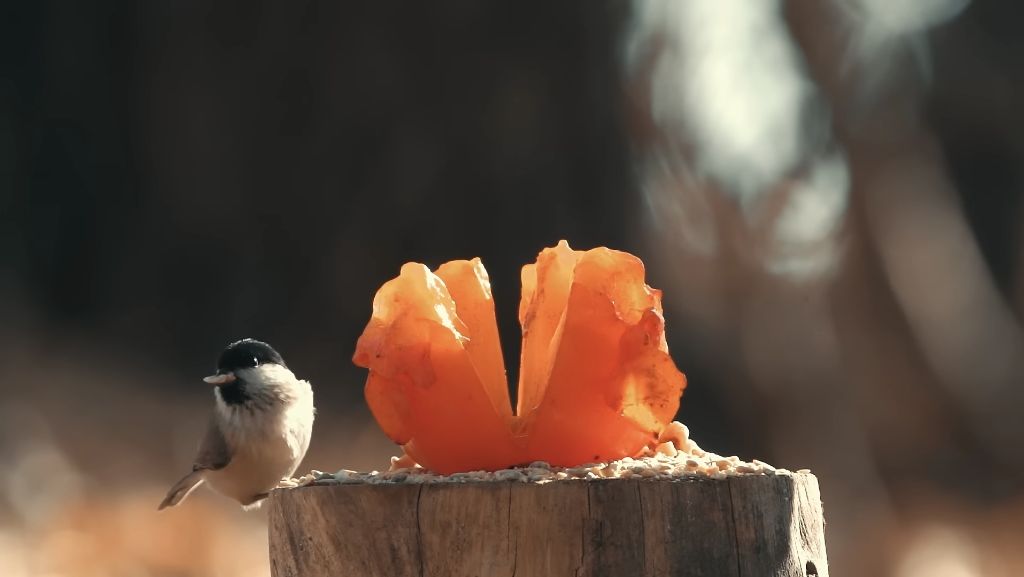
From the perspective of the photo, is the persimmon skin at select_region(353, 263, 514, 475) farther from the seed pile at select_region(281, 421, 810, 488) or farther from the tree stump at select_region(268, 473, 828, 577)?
the tree stump at select_region(268, 473, 828, 577)

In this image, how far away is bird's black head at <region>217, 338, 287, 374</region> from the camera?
373 centimetres

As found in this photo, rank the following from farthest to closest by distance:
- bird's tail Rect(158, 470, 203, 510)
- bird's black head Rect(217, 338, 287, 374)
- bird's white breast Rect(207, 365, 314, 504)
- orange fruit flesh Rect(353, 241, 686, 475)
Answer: bird's tail Rect(158, 470, 203, 510), bird's black head Rect(217, 338, 287, 374), bird's white breast Rect(207, 365, 314, 504), orange fruit flesh Rect(353, 241, 686, 475)

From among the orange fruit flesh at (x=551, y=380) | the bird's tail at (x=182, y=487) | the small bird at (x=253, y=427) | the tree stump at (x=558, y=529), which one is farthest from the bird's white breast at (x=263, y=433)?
the tree stump at (x=558, y=529)

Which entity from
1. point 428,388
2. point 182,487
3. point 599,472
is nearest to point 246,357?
point 182,487

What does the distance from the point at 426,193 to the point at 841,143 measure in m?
2.43

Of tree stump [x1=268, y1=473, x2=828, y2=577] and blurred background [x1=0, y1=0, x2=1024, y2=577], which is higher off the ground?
blurred background [x1=0, y1=0, x2=1024, y2=577]

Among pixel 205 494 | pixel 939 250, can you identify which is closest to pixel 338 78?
pixel 205 494

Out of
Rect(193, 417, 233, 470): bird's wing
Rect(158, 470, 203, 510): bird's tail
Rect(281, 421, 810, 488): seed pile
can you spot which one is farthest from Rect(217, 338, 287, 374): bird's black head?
Rect(281, 421, 810, 488): seed pile

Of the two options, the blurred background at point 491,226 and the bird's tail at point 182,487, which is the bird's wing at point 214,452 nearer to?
the bird's tail at point 182,487

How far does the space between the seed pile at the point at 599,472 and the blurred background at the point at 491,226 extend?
3466 mm

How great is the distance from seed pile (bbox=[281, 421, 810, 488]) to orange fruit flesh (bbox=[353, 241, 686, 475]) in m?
0.05

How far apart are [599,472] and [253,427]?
190cm

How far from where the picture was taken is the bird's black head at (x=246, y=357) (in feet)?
12.2

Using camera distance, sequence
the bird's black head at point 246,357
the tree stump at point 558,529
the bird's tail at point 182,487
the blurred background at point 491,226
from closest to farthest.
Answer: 1. the tree stump at point 558,529
2. the bird's black head at point 246,357
3. the bird's tail at point 182,487
4. the blurred background at point 491,226
